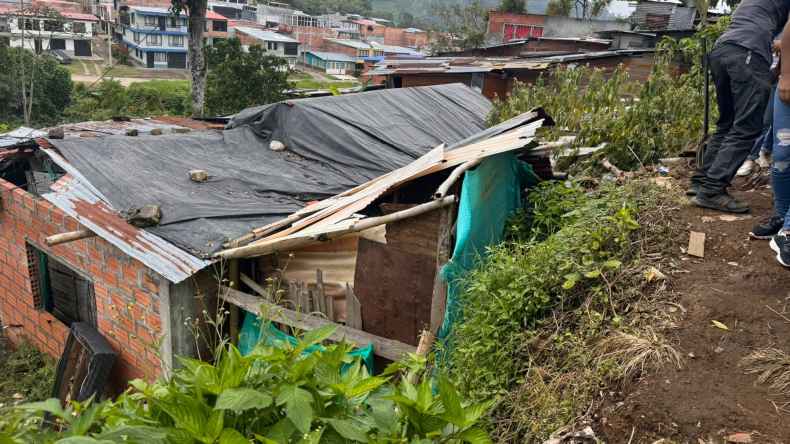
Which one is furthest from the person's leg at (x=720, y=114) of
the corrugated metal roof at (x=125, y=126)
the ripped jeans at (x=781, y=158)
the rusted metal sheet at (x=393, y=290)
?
the corrugated metal roof at (x=125, y=126)

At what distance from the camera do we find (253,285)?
5.01 m

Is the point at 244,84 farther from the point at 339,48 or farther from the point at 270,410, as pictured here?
the point at 339,48

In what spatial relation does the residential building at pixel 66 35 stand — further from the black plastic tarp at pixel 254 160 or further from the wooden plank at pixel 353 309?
the wooden plank at pixel 353 309

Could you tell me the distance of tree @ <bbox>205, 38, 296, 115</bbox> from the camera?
65.1 feet

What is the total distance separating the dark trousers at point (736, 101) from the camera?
362cm

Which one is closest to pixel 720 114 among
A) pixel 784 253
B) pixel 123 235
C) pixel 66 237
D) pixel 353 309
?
pixel 784 253

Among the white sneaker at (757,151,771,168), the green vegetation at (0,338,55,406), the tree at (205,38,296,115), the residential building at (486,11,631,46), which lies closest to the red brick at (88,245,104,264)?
the green vegetation at (0,338,55,406)

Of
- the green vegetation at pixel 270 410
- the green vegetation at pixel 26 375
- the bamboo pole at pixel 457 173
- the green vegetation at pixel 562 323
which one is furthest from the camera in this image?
the green vegetation at pixel 26 375

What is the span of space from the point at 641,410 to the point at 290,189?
4.49 metres

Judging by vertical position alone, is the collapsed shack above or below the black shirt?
below

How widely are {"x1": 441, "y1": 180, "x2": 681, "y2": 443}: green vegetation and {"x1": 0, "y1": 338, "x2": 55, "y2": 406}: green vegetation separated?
484cm

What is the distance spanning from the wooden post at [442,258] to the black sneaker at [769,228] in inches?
77.0

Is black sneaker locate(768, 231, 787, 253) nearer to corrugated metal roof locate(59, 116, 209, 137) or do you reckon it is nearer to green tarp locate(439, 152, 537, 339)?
green tarp locate(439, 152, 537, 339)

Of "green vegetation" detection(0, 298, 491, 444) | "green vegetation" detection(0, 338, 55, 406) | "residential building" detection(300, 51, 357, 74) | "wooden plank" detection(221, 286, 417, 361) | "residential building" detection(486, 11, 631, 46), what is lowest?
"green vegetation" detection(0, 338, 55, 406)
